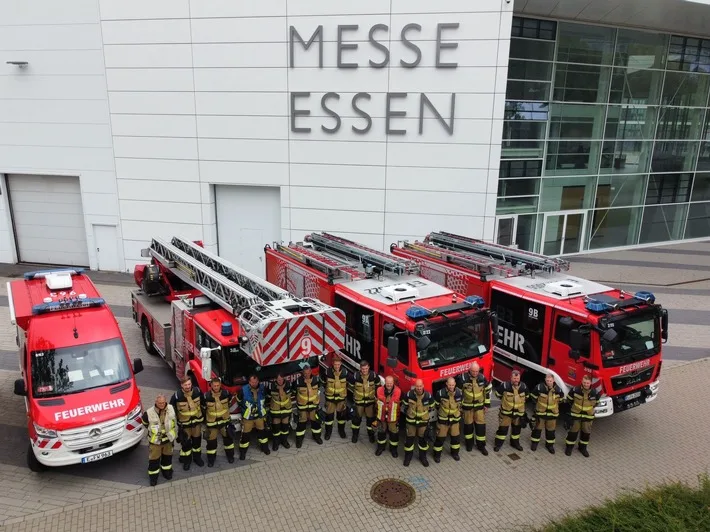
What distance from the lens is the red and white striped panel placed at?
8.11 meters

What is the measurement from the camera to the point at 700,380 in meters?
11.1

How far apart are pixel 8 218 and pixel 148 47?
8.32 metres

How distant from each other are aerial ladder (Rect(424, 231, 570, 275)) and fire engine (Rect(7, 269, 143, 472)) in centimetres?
742

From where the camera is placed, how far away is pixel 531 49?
18844mm

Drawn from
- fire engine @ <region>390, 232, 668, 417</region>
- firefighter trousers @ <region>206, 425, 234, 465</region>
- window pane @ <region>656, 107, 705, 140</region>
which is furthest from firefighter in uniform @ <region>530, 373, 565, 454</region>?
window pane @ <region>656, 107, 705, 140</region>

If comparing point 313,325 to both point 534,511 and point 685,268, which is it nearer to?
point 534,511

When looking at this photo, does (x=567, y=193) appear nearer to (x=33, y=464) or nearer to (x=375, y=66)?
(x=375, y=66)

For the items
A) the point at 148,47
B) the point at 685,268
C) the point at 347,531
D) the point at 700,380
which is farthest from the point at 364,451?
the point at 685,268

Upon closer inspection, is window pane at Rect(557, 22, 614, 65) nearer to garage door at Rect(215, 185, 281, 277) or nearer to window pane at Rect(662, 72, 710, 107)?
window pane at Rect(662, 72, 710, 107)

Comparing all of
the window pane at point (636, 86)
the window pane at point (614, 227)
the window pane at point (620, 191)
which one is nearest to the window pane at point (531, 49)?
the window pane at point (636, 86)

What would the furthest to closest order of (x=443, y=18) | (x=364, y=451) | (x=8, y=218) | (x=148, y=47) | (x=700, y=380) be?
1. (x=8, y=218)
2. (x=148, y=47)
3. (x=443, y=18)
4. (x=700, y=380)
5. (x=364, y=451)

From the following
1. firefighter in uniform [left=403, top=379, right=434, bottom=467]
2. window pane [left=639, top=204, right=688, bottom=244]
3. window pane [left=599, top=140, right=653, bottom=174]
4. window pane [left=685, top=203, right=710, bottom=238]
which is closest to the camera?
firefighter in uniform [left=403, top=379, right=434, bottom=467]

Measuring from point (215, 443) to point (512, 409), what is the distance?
4.63m

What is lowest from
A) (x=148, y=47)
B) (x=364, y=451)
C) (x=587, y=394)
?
(x=364, y=451)
